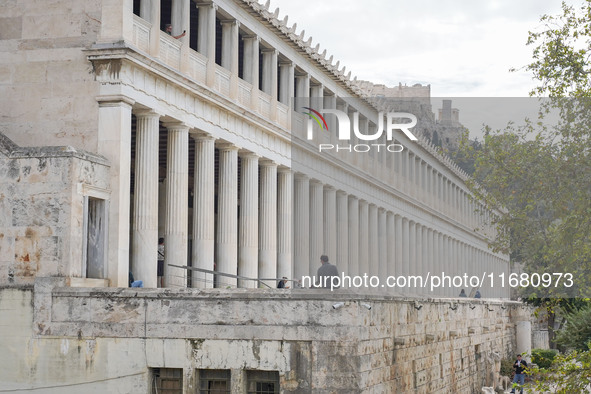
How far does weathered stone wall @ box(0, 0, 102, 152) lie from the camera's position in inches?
943

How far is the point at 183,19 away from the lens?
28.6m

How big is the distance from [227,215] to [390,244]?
23038 millimetres

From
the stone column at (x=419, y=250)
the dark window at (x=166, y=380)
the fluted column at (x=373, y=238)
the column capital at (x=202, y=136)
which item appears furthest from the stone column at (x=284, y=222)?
the stone column at (x=419, y=250)

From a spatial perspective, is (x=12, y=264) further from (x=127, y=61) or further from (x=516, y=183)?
(x=516, y=183)

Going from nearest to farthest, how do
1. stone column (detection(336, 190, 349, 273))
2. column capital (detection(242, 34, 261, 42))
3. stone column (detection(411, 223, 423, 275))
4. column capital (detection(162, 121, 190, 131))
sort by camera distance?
1. column capital (detection(162, 121, 190, 131))
2. column capital (detection(242, 34, 261, 42))
3. stone column (detection(336, 190, 349, 273))
4. stone column (detection(411, 223, 423, 275))

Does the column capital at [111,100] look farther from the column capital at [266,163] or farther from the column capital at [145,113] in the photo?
the column capital at [266,163]

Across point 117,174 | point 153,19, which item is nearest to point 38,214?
point 117,174

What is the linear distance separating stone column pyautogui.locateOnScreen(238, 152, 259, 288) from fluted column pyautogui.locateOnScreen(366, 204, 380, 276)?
52.9 ft

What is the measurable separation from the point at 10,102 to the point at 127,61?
3.15m

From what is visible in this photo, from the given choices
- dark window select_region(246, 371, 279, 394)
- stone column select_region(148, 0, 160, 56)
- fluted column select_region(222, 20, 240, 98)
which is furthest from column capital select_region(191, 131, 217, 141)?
→ dark window select_region(246, 371, 279, 394)

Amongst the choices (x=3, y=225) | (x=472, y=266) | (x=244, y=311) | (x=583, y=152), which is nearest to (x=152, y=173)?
(x=3, y=225)

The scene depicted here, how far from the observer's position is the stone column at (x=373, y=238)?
48.9m

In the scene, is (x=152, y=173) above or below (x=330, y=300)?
above

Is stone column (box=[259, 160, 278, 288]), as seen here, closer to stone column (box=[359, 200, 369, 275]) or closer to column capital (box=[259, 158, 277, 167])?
column capital (box=[259, 158, 277, 167])
